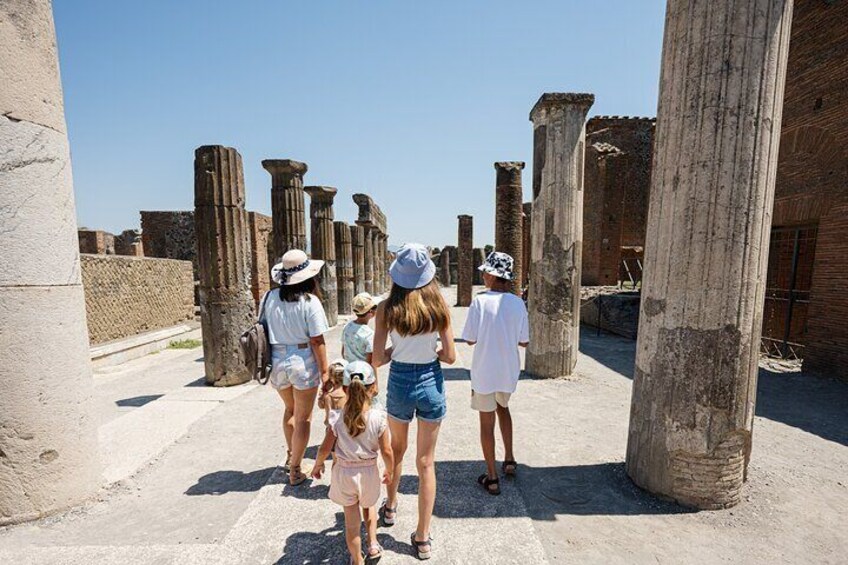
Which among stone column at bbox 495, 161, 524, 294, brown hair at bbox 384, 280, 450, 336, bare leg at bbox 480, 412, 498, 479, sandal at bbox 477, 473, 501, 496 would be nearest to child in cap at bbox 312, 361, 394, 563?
brown hair at bbox 384, 280, 450, 336

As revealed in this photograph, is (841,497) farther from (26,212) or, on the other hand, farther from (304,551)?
(26,212)

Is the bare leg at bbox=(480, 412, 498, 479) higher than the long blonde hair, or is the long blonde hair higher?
the long blonde hair

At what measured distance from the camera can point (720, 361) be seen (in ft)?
9.62

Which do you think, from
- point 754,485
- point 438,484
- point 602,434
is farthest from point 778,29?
point 438,484

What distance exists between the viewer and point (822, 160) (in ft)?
24.1

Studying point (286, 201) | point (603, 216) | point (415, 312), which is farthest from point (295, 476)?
point (603, 216)

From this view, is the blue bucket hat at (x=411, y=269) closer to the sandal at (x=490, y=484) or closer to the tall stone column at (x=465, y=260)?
the sandal at (x=490, y=484)

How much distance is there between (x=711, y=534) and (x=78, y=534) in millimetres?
4496

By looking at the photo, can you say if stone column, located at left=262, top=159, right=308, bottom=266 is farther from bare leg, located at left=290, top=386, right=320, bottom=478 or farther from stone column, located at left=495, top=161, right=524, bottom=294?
bare leg, located at left=290, top=386, right=320, bottom=478

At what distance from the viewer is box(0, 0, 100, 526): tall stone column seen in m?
2.75

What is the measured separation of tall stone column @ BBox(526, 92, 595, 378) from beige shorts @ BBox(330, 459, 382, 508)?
4.99 m

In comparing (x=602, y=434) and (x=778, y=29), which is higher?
(x=778, y=29)

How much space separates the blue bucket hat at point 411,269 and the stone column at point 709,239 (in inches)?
77.4

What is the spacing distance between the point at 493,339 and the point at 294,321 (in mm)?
1584
